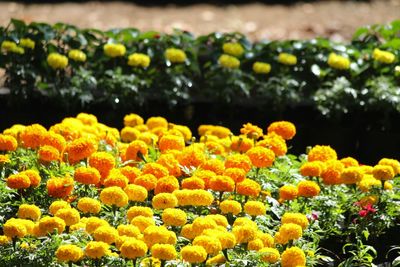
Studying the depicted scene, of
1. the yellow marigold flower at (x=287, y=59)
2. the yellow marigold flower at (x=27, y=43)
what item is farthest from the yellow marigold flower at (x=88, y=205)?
the yellow marigold flower at (x=287, y=59)

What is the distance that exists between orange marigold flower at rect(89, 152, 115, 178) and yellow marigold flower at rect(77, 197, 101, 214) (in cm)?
41

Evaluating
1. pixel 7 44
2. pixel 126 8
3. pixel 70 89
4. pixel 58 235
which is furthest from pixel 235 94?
pixel 126 8

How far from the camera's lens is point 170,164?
15.6ft

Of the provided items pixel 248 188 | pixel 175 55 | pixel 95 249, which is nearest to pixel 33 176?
pixel 95 249

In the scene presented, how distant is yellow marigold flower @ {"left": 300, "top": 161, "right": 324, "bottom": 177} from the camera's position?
15.7 ft

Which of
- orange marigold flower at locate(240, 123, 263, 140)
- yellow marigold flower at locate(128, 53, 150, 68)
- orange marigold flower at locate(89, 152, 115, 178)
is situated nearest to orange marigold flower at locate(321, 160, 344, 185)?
orange marigold flower at locate(240, 123, 263, 140)

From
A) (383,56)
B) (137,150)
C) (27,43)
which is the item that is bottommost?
(137,150)

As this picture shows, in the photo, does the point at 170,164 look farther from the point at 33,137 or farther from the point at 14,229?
the point at 14,229

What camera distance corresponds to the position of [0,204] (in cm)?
441

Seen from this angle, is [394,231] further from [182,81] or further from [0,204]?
[182,81]

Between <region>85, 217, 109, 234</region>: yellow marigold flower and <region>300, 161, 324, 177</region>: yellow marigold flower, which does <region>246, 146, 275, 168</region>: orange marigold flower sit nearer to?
<region>300, 161, 324, 177</region>: yellow marigold flower

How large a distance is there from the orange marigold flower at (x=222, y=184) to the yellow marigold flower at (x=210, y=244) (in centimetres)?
65

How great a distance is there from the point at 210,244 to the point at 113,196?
1.96 ft

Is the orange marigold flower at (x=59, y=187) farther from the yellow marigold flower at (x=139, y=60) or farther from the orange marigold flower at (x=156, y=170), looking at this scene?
the yellow marigold flower at (x=139, y=60)
